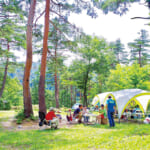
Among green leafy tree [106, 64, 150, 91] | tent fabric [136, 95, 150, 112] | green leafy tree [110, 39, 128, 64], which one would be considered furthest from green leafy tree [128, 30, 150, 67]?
tent fabric [136, 95, 150, 112]

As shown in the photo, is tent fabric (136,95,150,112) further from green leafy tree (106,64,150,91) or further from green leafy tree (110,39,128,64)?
green leafy tree (110,39,128,64)

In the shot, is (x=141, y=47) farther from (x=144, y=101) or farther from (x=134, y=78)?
(x=144, y=101)

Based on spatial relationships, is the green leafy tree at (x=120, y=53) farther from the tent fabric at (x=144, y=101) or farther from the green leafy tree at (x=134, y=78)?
the tent fabric at (x=144, y=101)

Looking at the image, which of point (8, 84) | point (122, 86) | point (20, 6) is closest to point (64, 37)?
point (20, 6)

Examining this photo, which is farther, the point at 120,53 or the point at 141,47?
the point at 120,53

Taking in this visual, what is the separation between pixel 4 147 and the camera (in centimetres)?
499

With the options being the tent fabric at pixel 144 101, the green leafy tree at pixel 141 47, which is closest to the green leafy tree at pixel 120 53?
the green leafy tree at pixel 141 47

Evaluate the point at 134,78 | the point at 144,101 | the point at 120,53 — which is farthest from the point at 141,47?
the point at 144,101

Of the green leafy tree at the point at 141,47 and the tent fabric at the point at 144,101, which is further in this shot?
the green leafy tree at the point at 141,47

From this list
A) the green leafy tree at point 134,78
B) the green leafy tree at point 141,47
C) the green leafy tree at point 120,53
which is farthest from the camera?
the green leafy tree at point 120,53

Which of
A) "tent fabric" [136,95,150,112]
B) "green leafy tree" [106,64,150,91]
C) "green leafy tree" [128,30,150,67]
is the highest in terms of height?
"green leafy tree" [128,30,150,67]

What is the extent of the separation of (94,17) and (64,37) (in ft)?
8.33

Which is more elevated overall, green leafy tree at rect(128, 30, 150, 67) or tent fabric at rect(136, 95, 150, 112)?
green leafy tree at rect(128, 30, 150, 67)

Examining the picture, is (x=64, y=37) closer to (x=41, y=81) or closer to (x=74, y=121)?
(x=41, y=81)
